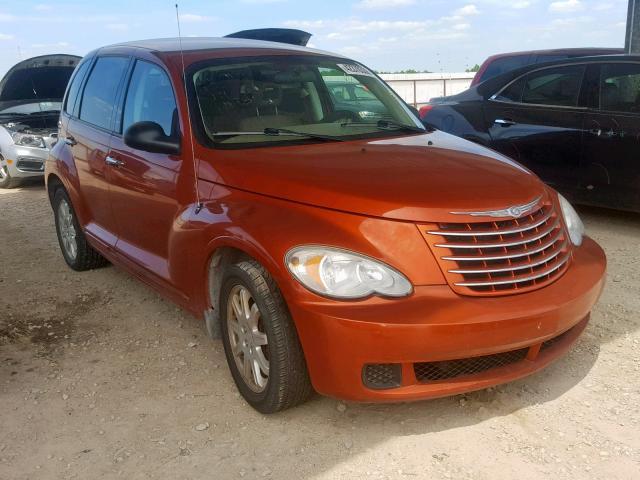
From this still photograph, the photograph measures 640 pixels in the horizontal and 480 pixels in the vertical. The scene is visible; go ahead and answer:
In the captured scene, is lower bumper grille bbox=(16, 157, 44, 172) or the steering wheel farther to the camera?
lower bumper grille bbox=(16, 157, 44, 172)

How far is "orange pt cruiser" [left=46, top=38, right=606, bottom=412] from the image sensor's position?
252cm

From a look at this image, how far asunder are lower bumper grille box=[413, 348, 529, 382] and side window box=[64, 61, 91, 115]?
3.56 meters

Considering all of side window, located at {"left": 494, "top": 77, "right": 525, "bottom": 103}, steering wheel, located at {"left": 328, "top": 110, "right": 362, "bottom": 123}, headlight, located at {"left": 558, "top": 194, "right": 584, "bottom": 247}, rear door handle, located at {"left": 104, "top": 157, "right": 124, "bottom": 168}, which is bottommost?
headlight, located at {"left": 558, "top": 194, "right": 584, "bottom": 247}

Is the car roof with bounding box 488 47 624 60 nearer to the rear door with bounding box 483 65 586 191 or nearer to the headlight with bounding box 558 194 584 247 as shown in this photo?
the rear door with bounding box 483 65 586 191

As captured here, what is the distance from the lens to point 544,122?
19.7 ft

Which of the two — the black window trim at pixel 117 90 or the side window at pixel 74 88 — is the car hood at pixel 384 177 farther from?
the side window at pixel 74 88

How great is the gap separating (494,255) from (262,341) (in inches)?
41.8

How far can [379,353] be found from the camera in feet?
8.06

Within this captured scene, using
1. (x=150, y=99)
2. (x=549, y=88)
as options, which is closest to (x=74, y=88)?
(x=150, y=99)

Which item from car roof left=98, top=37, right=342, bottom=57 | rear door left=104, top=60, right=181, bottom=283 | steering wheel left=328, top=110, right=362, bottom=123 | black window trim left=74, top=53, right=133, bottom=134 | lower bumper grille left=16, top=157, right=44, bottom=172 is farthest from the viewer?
lower bumper grille left=16, top=157, right=44, bottom=172

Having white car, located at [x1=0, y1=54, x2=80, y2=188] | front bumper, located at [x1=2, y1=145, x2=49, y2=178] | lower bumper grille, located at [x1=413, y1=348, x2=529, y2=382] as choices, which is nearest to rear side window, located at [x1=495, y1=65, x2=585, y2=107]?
lower bumper grille, located at [x1=413, y1=348, x2=529, y2=382]

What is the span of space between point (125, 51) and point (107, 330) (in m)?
1.83

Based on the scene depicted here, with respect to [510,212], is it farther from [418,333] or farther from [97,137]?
[97,137]

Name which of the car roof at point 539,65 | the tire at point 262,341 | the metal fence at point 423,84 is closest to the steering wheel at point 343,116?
the tire at point 262,341
